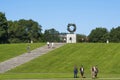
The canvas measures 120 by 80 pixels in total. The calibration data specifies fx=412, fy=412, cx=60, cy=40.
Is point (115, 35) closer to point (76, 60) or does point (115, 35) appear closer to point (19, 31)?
point (19, 31)

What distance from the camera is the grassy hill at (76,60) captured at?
6419cm

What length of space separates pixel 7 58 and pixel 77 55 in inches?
514

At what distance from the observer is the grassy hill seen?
2527 inches

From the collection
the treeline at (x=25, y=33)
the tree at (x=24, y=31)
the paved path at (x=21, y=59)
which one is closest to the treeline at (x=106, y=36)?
the treeline at (x=25, y=33)

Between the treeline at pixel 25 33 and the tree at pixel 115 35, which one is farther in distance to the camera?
the tree at pixel 115 35

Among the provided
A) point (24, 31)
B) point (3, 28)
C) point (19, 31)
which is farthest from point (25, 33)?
point (3, 28)

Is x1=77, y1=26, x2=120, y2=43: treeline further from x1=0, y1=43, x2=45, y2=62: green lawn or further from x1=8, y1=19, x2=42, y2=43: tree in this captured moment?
x1=0, y1=43, x2=45, y2=62: green lawn

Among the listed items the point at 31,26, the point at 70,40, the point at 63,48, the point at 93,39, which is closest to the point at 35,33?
the point at 31,26

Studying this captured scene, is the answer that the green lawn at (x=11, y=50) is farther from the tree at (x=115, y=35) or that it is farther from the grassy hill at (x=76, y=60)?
the tree at (x=115, y=35)

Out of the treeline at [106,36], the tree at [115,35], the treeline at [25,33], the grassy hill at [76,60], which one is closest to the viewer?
the grassy hill at [76,60]

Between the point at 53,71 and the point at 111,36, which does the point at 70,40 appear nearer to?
the point at 53,71

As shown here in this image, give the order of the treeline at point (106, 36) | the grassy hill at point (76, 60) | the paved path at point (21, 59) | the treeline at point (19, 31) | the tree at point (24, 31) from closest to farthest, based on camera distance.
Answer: the grassy hill at point (76, 60), the paved path at point (21, 59), the treeline at point (19, 31), the tree at point (24, 31), the treeline at point (106, 36)

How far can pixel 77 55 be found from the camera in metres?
76.0

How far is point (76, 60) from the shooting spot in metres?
71.6
